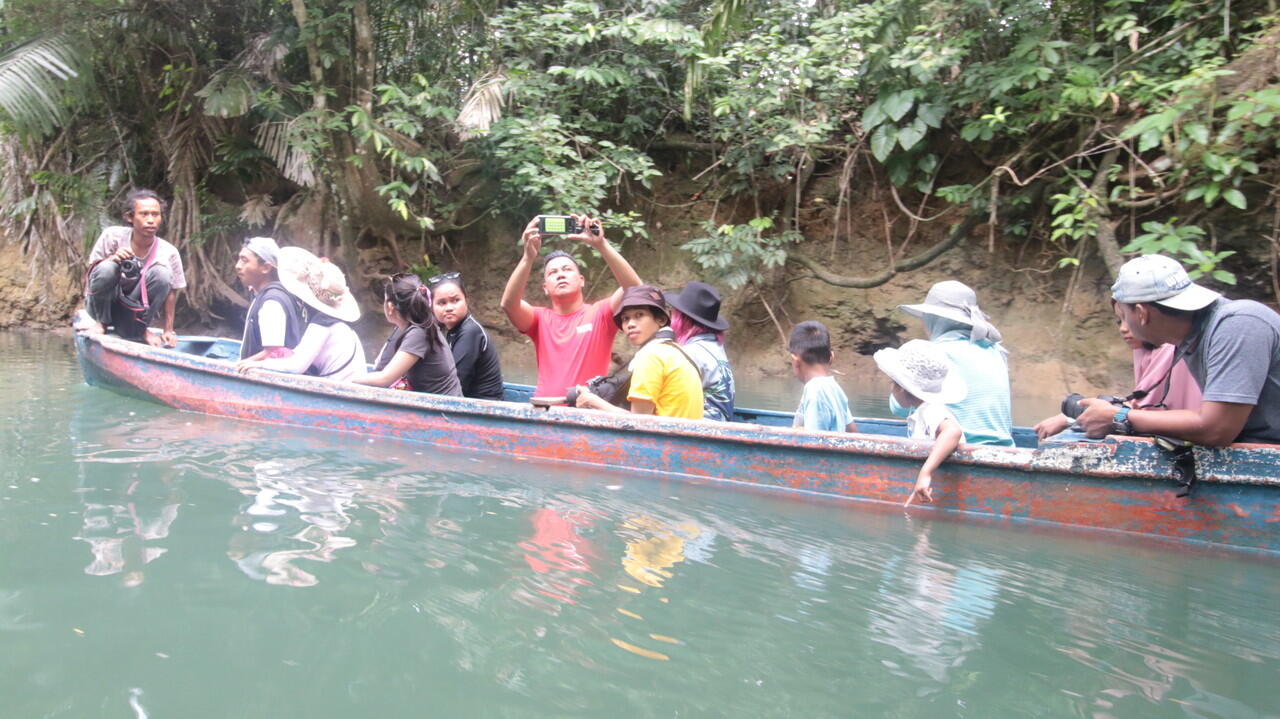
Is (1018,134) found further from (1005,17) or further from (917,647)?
(917,647)

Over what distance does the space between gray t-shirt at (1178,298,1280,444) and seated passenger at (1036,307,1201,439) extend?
217mm

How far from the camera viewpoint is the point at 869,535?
11.5 ft

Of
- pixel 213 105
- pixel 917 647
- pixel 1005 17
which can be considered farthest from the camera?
pixel 213 105

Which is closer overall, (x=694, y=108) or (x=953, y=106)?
(x=953, y=106)

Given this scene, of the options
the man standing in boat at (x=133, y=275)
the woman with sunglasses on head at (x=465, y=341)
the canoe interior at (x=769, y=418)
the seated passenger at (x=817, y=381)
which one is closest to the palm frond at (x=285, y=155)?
the canoe interior at (x=769, y=418)

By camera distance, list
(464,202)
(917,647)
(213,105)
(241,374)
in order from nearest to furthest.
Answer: (917,647), (241,374), (213,105), (464,202)

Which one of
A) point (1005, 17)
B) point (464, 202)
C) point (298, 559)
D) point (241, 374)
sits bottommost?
point (298, 559)

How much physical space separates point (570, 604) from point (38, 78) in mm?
8582

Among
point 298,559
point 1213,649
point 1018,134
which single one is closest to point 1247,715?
point 1213,649

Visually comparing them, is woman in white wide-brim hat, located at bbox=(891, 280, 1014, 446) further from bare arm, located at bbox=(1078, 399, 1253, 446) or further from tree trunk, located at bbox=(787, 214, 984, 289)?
tree trunk, located at bbox=(787, 214, 984, 289)

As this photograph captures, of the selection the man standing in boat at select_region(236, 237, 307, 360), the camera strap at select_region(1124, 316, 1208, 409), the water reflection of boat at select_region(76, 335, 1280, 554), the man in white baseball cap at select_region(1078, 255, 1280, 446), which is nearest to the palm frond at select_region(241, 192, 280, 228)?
the water reflection of boat at select_region(76, 335, 1280, 554)

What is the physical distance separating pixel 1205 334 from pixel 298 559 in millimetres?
3131

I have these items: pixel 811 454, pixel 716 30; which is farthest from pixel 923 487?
pixel 716 30

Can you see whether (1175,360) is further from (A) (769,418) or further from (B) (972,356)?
(A) (769,418)
